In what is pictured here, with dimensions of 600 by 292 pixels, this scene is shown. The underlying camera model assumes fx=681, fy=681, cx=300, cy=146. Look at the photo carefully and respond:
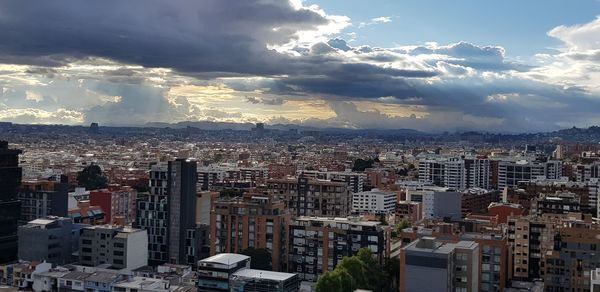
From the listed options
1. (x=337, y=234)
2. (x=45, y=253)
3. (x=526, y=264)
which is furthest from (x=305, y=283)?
(x=45, y=253)

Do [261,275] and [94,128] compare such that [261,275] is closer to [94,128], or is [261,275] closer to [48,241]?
[48,241]

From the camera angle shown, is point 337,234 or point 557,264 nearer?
point 557,264

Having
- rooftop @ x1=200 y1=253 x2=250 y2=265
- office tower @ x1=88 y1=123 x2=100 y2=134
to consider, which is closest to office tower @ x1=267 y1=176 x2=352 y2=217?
rooftop @ x1=200 y1=253 x2=250 y2=265

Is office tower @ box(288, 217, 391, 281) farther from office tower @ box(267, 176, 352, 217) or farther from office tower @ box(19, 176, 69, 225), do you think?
office tower @ box(19, 176, 69, 225)

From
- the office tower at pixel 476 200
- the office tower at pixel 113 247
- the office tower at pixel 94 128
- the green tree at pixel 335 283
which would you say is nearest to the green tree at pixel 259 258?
the office tower at pixel 113 247

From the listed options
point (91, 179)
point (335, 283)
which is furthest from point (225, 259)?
point (91, 179)

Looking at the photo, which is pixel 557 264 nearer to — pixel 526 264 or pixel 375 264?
pixel 526 264
